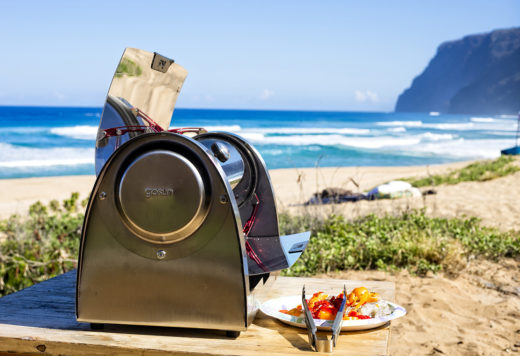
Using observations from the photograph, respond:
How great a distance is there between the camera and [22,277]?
3.98m

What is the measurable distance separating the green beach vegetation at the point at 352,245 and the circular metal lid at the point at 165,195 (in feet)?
9.27

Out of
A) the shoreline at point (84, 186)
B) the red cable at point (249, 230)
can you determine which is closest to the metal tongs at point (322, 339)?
the red cable at point (249, 230)

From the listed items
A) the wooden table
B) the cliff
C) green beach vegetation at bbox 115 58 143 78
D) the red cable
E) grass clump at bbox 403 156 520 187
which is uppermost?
the cliff

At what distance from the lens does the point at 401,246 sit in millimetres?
4469

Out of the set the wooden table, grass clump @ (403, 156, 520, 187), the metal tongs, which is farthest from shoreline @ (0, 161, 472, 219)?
the metal tongs

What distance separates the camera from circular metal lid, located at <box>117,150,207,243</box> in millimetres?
1350

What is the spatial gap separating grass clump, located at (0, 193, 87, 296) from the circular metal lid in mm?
2792

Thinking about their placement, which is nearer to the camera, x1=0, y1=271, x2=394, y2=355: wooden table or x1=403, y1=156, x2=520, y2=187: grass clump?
x1=0, y1=271, x2=394, y2=355: wooden table

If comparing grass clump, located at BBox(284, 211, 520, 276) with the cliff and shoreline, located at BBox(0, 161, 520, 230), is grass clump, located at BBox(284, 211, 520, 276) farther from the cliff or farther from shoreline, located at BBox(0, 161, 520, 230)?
the cliff

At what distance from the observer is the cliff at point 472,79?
9975cm

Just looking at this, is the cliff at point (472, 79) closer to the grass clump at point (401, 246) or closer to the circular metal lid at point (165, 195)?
the grass clump at point (401, 246)

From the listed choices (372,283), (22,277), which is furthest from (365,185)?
(372,283)

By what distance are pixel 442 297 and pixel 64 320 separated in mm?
2813

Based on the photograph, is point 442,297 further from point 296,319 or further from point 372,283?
point 296,319
